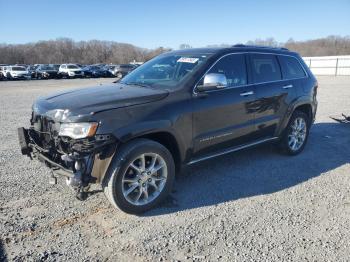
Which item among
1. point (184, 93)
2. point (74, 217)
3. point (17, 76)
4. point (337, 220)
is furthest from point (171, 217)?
point (17, 76)

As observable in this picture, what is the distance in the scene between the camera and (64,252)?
3217 mm

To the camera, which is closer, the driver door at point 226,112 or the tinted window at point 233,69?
the driver door at point 226,112

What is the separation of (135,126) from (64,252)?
1.44 metres

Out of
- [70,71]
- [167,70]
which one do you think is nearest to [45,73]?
[70,71]

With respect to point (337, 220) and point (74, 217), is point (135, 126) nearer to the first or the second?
point (74, 217)

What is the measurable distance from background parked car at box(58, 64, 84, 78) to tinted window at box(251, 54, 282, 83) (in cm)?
3859

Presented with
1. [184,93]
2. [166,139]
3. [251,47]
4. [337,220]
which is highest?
[251,47]

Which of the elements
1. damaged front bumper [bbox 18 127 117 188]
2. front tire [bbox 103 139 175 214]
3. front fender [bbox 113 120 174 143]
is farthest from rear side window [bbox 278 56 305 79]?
damaged front bumper [bbox 18 127 117 188]

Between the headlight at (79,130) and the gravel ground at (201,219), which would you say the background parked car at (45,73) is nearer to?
the gravel ground at (201,219)

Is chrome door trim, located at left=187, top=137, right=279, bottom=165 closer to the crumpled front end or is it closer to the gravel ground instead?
the gravel ground

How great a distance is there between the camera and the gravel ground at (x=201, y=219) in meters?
3.23

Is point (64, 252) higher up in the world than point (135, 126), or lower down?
lower down

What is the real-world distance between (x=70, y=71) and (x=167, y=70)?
3900 centimetres

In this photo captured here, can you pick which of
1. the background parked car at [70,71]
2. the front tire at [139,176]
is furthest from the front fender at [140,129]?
the background parked car at [70,71]
